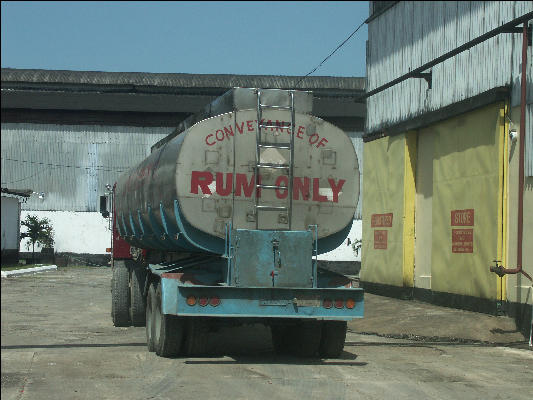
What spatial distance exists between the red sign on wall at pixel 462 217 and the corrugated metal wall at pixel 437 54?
2.82m

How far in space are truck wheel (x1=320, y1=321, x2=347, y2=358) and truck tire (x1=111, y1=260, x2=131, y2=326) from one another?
6.05m

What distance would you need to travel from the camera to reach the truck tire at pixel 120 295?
1711cm

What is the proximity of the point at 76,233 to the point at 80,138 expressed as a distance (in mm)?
6230

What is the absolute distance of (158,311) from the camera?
12.5m

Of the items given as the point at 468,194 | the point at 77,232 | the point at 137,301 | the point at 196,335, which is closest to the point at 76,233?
the point at 77,232

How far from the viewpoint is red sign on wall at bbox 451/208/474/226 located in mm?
19453

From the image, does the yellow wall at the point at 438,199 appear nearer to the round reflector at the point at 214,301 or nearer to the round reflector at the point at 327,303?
the round reflector at the point at 327,303

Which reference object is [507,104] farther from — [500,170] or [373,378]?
[373,378]

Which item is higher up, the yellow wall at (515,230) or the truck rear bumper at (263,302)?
the yellow wall at (515,230)

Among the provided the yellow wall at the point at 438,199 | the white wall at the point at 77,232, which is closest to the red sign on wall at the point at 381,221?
the yellow wall at the point at 438,199

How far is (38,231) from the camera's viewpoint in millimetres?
51250

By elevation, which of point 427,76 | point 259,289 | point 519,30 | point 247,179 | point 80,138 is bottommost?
point 259,289

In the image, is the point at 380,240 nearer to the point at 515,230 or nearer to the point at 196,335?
the point at 515,230

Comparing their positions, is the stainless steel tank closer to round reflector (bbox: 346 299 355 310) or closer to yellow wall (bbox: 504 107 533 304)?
round reflector (bbox: 346 299 355 310)
